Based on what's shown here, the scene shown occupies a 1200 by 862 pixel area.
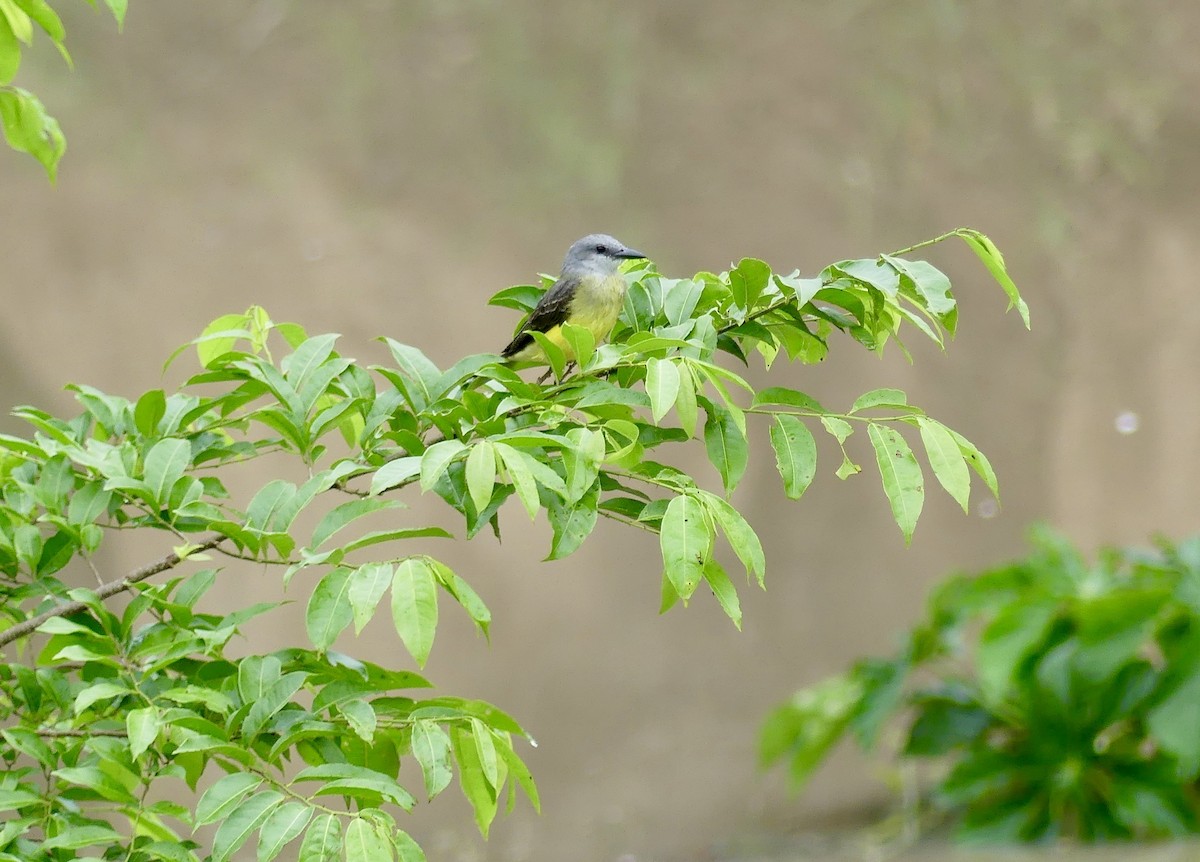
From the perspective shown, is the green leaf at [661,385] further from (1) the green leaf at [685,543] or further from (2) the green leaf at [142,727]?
(2) the green leaf at [142,727]

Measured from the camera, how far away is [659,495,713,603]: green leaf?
1295 mm

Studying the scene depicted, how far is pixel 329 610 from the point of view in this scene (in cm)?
133

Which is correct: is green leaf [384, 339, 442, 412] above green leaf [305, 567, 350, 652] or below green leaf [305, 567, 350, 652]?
above

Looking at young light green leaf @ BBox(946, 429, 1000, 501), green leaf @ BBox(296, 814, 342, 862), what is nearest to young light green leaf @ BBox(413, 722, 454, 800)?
green leaf @ BBox(296, 814, 342, 862)

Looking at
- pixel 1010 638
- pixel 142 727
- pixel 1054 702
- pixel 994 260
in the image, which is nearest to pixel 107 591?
pixel 142 727

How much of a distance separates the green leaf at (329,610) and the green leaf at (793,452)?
1.65ft

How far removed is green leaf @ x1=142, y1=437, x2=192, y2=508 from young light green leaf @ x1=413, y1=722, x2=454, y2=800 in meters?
0.45

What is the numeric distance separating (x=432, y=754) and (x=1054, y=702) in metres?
3.01

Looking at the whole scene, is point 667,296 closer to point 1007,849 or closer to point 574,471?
point 574,471

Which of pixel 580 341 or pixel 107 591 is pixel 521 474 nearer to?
pixel 580 341

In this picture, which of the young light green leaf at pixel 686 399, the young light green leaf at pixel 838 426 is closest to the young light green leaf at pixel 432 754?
the young light green leaf at pixel 686 399

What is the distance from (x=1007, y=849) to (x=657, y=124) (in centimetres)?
298

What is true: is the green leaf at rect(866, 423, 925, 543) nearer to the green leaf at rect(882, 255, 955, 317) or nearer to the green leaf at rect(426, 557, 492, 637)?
the green leaf at rect(882, 255, 955, 317)

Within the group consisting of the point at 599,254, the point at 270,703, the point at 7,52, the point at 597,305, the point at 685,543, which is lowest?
the point at 270,703
